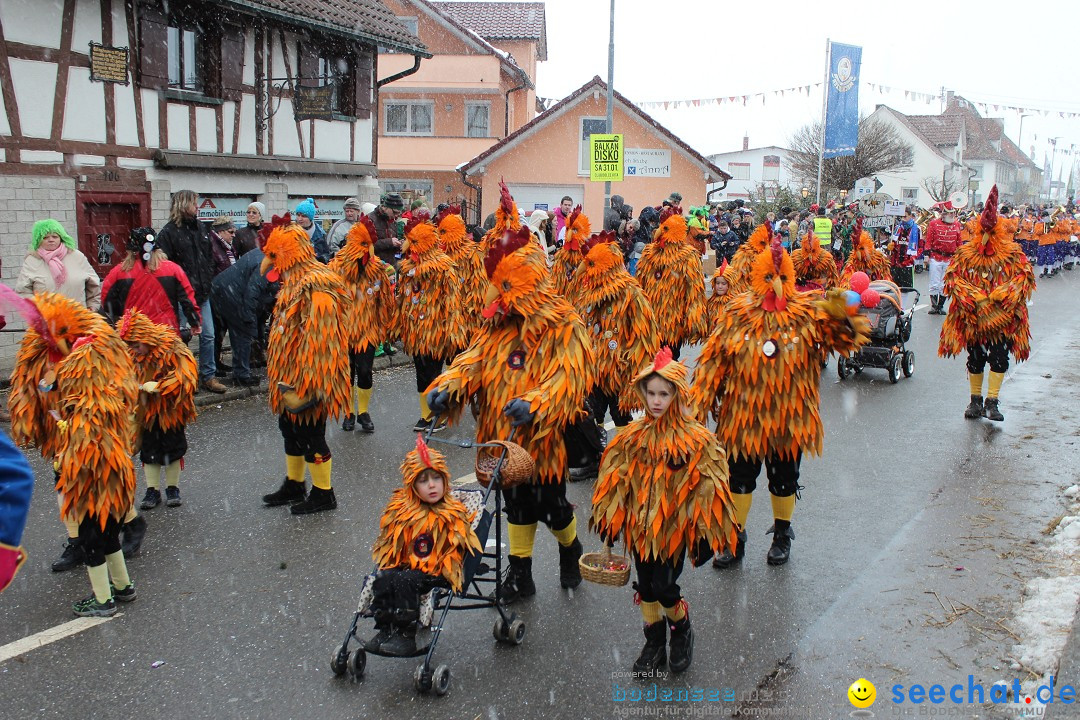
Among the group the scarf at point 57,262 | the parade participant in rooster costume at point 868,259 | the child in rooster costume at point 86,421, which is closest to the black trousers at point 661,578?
the child in rooster costume at point 86,421

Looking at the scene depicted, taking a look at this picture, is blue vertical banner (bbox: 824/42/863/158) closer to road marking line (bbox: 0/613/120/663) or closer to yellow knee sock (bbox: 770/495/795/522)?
yellow knee sock (bbox: 770/495/795/522)

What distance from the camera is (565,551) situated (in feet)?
18.2

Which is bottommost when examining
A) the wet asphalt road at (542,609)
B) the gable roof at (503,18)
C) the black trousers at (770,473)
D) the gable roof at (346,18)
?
the wet asphalt road at (542,609)

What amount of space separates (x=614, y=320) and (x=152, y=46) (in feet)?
31.7

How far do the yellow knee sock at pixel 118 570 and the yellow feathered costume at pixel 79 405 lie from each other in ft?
0.88

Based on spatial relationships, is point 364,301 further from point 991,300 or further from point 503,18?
point 503,18

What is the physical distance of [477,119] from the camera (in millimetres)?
35344

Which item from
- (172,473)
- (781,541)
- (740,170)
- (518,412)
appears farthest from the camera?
(740,170)

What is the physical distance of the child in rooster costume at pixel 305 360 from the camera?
6.72m

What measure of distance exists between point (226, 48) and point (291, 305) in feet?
32.6

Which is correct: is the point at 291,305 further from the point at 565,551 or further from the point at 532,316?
the point at 565,551

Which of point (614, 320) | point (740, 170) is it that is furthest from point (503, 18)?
point (614, 320)

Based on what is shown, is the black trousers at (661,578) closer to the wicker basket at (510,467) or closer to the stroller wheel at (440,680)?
A: the wicker basket at (510,467)

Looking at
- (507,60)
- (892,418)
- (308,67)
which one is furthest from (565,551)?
(507,60)
